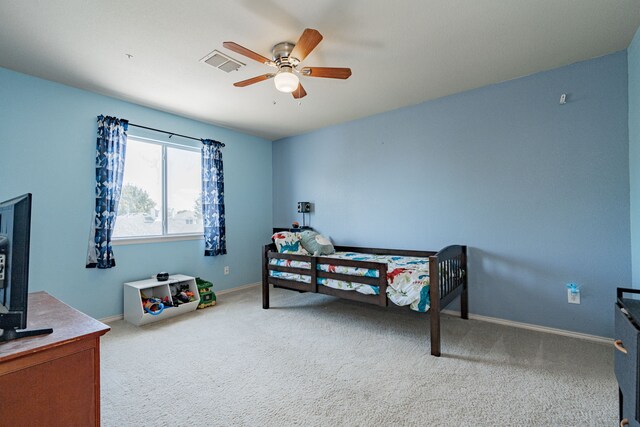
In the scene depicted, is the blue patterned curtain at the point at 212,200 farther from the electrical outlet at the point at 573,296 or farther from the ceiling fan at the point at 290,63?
the electrical outlet at the point at 573,296

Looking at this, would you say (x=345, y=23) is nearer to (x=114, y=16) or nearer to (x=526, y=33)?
(x=526, y=33)

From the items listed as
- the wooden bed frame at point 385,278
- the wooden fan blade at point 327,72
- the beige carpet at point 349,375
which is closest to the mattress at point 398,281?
the wooden bed frame at point 385,278

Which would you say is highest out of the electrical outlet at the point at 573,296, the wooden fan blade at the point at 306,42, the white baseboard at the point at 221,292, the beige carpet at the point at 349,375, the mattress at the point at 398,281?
the wooden fan blade at the point at 306,42

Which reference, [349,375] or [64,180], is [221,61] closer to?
[64,180]

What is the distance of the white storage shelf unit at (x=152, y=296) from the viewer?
3.07 meters

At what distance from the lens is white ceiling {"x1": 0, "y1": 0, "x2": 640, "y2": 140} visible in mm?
1921


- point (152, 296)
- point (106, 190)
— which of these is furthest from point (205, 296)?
point (106, 190)

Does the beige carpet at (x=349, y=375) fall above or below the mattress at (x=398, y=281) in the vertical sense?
below

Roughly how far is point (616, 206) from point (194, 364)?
374 cm

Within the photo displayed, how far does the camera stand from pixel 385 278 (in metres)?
2.63

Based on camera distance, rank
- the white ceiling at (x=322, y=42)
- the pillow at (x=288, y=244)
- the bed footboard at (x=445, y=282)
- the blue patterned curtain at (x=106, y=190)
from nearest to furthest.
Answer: the white ceiling at (x=322, y=42), the bed footboard at (x=445, y=282), the blue patterned curtain at (x=106, y=190), the pillow at (x=288, y=244)

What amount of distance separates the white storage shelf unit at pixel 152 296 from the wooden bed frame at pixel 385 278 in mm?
899

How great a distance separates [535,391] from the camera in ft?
6.10

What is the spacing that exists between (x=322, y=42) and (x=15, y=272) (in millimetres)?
2302
